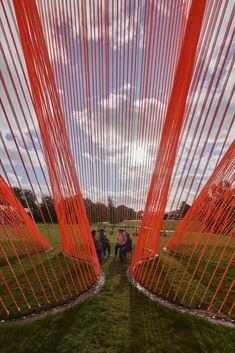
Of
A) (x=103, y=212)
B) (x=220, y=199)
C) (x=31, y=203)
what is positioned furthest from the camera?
(x=31, y=203)

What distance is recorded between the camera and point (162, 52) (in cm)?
679

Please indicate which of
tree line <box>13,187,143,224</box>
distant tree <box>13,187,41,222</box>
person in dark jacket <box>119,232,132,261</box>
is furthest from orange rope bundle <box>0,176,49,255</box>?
distant tree <box>13,187,41,222</box>

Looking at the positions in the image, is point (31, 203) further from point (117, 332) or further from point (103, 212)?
point (117, 332)

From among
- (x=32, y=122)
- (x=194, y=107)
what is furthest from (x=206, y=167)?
(x=32, y=122)

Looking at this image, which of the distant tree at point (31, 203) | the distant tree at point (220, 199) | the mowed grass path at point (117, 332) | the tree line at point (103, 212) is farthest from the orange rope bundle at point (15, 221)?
the distant tree at point (31, 203)

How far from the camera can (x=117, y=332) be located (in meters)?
3.86

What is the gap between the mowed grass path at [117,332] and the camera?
11.2 ft

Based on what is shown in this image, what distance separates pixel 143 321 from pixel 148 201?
10.6 feet

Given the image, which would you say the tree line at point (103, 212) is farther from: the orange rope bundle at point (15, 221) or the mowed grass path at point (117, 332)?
the mowed grass path at point (117, 332)

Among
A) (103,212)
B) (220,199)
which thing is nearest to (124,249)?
(220,199)

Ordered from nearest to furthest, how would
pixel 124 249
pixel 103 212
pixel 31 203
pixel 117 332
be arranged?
pixel 117 332, pixel 124 249, pixel 103 212, pixel 31 203

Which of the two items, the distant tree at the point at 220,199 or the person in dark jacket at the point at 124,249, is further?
the person in dark jacket at the point at 124,249

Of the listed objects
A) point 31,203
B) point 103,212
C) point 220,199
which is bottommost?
point 31,203

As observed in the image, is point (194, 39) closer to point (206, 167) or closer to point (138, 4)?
point (206, 167)
